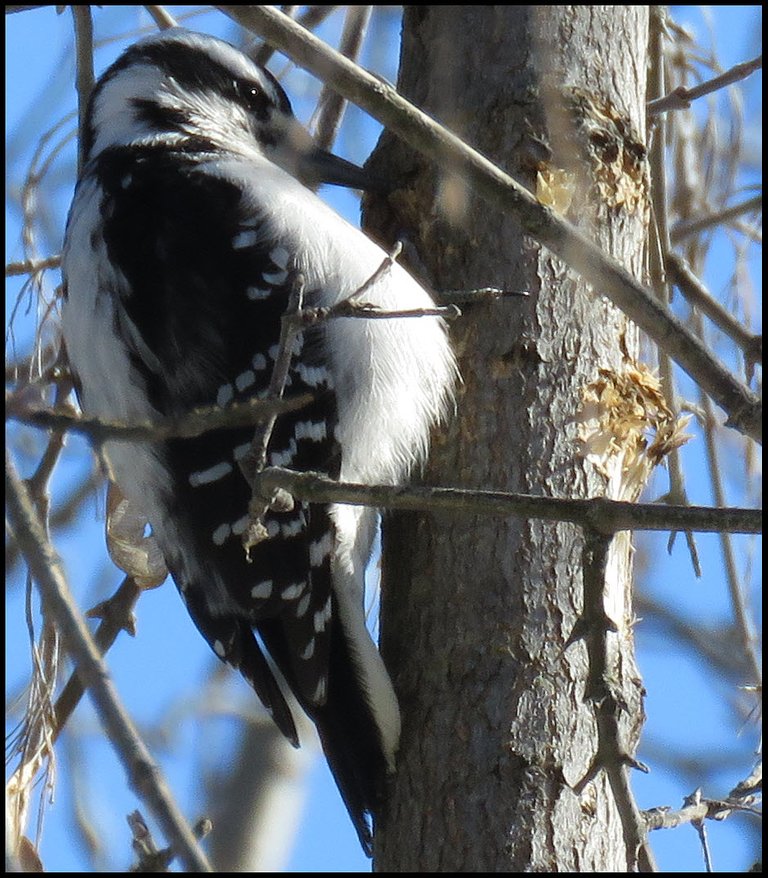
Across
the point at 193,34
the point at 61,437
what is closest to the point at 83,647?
the point at 61,437

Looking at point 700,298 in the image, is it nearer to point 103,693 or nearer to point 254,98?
point 254,98

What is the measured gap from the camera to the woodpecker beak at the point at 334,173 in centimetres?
291

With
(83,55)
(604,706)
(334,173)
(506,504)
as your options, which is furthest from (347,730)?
(83,55)

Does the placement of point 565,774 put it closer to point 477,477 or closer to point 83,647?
point 477,477

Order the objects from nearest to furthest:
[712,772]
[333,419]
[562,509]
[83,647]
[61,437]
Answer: [83,647], [562,509], [61,437], [333,419], [712,772]

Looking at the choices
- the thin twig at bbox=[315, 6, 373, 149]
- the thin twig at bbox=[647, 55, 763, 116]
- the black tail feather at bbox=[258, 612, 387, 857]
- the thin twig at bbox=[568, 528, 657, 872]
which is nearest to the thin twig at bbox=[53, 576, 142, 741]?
the black tail feather at bbox=[258, 612, 387, 857]

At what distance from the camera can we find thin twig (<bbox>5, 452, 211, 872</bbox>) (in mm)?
1126

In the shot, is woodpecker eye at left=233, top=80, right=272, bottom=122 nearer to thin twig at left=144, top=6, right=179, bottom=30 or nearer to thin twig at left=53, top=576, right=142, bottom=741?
thin twig at left=144, top=6, right=179, bottom=30

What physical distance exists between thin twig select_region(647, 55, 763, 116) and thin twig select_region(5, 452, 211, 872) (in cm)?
197

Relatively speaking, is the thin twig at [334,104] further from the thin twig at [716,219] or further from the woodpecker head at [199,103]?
the thin twig at [716,219]

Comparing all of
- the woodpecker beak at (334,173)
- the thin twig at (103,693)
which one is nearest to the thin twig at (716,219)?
the woodpecker beak at (334,173)

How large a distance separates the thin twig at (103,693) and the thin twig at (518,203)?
2.55 feet

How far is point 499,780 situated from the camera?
2193 millimetres

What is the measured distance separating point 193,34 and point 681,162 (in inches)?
55.9
